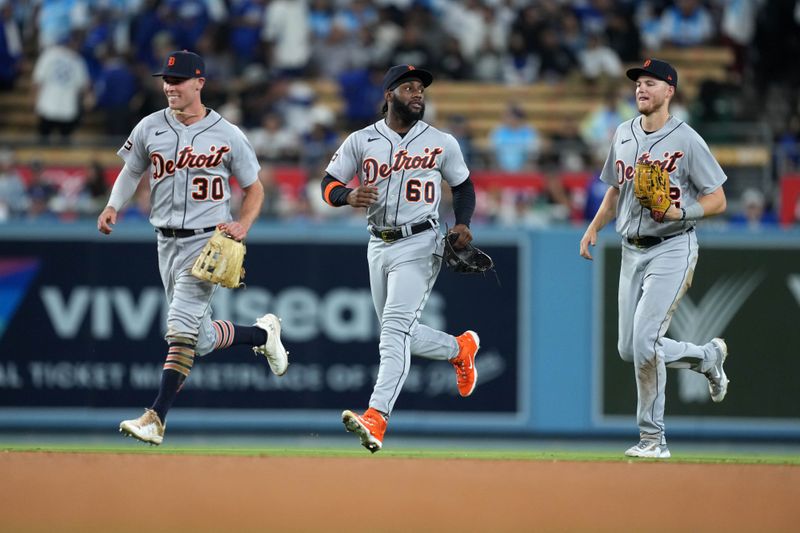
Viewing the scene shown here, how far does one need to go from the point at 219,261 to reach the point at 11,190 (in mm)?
7466

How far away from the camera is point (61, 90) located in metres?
17.7

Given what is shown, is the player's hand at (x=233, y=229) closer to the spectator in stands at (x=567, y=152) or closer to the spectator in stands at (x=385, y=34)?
the spectator in stands at (x=567, y=152)

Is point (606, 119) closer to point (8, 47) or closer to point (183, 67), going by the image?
point (8, 47)

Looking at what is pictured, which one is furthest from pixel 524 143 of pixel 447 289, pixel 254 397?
pixel 254 397

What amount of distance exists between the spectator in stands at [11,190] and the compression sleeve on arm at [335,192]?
7194mm

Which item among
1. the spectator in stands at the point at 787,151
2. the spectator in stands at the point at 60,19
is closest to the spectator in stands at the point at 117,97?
the spectator in stands at the point at 60,19

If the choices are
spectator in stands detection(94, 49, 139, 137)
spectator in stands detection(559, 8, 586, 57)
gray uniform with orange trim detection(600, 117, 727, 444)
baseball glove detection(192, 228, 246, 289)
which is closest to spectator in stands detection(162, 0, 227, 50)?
spectator in stands detection(94, 49, 139, 137)

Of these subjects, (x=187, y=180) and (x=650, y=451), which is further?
(x=650, y=451)

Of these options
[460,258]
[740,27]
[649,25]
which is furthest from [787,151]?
[460,258]

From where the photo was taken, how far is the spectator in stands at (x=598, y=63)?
18.5 meters

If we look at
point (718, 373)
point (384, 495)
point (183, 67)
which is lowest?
point (384, 495)

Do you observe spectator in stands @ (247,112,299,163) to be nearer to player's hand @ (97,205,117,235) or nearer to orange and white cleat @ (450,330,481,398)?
orange and white cleat @ (450,330,481,398)

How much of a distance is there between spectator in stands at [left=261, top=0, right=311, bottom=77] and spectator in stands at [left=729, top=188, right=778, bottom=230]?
6484 mm

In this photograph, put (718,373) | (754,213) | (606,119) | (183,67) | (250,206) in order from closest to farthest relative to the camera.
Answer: (183,67) → (250,206) → (718,373) → (754,213) → (606,119)
